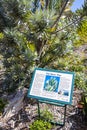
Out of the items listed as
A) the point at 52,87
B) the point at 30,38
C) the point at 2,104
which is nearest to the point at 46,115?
the point at 52,87

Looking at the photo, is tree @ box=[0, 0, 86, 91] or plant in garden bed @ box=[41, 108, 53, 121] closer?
plant in garden bed @ box=[41, 108, 53, 121]

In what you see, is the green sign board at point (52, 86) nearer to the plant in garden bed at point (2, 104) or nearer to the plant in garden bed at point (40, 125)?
the plant in garden bed at point (40, 125)

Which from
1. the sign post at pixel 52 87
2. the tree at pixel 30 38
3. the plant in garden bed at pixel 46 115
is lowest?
the plant in garden bed at pixel 46 115

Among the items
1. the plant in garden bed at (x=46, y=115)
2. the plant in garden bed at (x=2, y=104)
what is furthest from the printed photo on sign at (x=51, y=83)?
the plant in garden bed at (x=2, y=104)

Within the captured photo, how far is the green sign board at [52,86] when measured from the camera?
358cm

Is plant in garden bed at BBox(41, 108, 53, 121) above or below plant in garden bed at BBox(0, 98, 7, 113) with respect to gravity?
below

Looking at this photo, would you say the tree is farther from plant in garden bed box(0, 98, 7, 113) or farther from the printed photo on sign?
the printed photo on sign

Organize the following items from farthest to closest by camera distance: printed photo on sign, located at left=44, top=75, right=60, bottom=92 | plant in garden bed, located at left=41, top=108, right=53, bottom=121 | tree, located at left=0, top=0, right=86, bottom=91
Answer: tree, located at left=0, top=0, right=86, bottom=91, plant in garden bed, located at left=41, top=108, right=53, bottom=121, printed photo on sign, located at left=44, top=75, right=60, bottom=92

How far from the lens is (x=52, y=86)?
371cm

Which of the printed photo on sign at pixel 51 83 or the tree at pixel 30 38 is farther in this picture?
the tree at pixel 30 38

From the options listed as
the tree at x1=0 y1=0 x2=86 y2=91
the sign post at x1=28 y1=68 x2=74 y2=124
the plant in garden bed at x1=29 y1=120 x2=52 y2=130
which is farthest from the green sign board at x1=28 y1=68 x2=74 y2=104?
the tree at x1=0 y1=0 x2=86 y2=91

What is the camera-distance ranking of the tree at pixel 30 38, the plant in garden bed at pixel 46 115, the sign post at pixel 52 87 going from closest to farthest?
the sign post at pixel 52 87, the plant in garden bed at pixel 46 115, the tree at pixel 30 38

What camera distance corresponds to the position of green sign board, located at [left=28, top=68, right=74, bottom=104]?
3582mm

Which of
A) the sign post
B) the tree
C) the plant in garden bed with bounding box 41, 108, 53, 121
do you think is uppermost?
the tree
